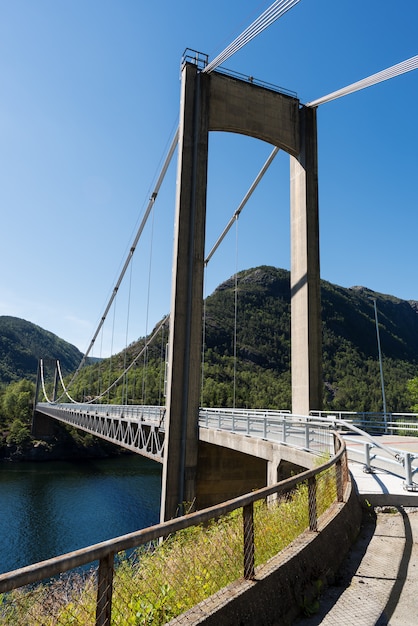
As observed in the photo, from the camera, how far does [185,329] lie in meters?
16.4

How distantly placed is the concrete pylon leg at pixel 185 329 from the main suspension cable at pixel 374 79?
6257 millimetres

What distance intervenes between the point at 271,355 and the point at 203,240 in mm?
119142

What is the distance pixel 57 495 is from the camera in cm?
3556

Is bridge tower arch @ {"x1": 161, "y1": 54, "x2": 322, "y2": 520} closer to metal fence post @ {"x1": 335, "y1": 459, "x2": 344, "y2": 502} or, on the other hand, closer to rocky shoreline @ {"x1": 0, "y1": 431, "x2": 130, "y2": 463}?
metal fence post @ {"x1": 335, "y1": 459, "x2": 344, "y2": 502}

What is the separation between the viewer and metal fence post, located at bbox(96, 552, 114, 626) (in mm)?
2340

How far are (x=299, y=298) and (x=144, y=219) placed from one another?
21616mm

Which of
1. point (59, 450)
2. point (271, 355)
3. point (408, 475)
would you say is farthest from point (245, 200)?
point (271, 355)

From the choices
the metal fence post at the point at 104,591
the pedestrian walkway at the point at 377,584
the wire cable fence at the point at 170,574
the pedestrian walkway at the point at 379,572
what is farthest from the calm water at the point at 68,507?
the metal fence post at the point at 104,591

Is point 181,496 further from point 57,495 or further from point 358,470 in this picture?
point 57,495

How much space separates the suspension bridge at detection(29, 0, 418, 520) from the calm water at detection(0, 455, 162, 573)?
807 cm

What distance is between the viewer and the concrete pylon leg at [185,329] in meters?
16.0

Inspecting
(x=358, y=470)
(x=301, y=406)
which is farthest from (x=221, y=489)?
(x=358, y=470)

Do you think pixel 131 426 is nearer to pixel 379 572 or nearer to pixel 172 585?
pixel 379 572

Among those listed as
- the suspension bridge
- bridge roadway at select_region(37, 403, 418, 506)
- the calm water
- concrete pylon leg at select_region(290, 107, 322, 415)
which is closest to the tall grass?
bridge roadway at select_region(37, 403, 418, 506)
